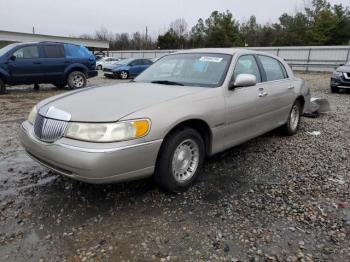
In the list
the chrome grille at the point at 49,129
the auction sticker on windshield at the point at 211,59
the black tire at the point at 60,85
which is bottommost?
the black tire at the point at 60,85

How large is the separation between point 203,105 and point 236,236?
1416mm

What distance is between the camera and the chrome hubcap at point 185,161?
3371 millimetres

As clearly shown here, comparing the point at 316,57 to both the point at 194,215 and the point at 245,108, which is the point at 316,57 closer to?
the point at 245,108

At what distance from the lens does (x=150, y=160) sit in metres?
3.00

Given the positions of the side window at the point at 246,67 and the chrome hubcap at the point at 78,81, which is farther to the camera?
the chrome hubcap at the point at 78,81

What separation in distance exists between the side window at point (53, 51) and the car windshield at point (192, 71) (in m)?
8.25

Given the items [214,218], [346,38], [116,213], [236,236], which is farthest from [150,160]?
[346,38]

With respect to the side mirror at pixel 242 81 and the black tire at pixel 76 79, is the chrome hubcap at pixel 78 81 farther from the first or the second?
the side mirror at pixel 242 81

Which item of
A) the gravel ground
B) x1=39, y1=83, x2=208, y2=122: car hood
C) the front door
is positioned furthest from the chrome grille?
the front door

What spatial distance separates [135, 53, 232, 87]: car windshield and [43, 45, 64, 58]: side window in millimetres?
8252

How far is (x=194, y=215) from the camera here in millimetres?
3074

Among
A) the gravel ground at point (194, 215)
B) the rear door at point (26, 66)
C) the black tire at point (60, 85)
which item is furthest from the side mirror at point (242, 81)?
the black tire at point (60, 85)

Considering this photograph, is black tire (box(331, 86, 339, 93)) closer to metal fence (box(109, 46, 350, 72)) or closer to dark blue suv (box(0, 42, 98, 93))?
dark blue suv (box(0, 42, 98, 93))

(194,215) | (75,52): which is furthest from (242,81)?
(75,52)
